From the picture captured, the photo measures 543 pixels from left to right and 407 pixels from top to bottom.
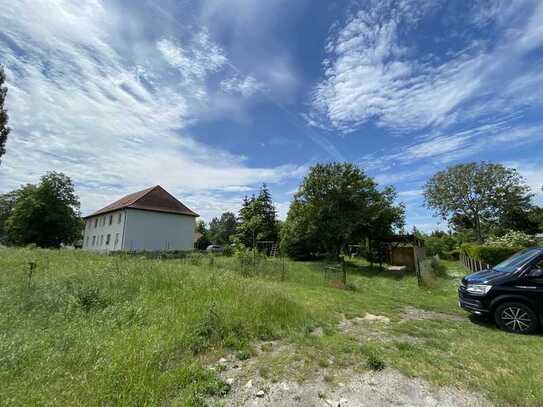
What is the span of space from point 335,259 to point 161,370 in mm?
18248

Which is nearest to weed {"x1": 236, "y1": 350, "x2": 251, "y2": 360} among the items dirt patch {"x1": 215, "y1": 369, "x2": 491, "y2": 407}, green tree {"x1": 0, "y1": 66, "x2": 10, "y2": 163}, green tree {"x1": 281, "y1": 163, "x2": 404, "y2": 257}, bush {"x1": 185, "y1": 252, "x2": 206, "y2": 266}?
dirt patch {"x1": 215, "y1": 369, "x2": 491, "y2": 407}

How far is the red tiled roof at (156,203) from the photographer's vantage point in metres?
30.8

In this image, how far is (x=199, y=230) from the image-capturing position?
6700 centimetres

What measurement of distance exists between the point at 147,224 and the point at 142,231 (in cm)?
97

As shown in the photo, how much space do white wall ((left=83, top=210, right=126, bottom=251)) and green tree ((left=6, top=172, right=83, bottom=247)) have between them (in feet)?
7.76

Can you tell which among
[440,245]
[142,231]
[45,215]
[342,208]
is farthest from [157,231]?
[440,245]

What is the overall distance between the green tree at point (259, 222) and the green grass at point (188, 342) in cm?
2895

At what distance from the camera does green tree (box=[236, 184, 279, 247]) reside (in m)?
36.3

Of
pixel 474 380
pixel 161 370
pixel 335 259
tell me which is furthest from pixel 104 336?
pixel 335 259

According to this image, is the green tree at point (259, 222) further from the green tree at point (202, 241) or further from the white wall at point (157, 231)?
the green tree at point (202, 241)

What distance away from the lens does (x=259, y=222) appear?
36.7 meters

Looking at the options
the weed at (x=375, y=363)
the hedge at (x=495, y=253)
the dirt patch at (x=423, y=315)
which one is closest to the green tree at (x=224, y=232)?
the hedge at (x=495, y=253)

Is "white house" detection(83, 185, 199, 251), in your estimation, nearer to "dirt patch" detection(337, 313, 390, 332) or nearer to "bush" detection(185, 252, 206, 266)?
"bush" detection(185, 252, 206, 266)

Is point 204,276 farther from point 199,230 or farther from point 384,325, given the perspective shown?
point 199,230
